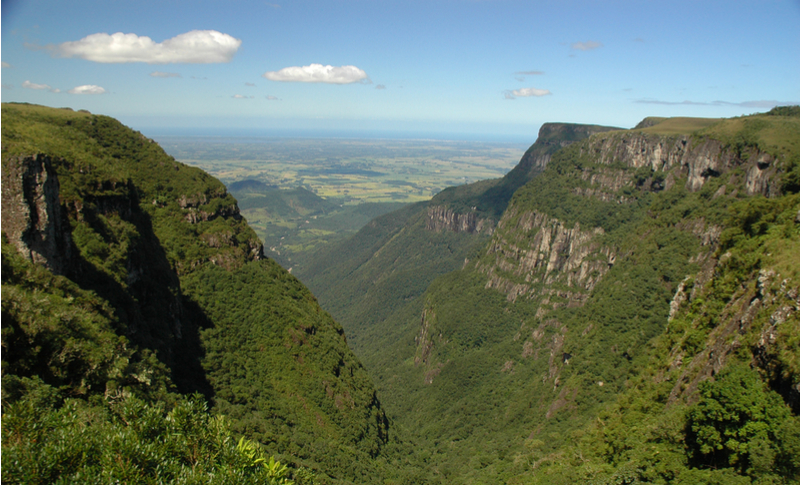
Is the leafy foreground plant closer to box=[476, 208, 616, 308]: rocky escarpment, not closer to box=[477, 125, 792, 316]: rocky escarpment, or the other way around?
box=[477, 125, 792, 316]: rocky escarpment

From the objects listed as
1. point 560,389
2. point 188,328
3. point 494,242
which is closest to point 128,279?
point 188,328

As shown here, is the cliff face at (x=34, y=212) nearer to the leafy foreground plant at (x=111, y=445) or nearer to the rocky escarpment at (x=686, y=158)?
the leafy foreground plant at (x=111, y=445)

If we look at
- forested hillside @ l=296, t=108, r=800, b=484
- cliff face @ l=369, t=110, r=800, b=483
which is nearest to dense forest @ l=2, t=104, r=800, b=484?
forested hillside @ l=296, t=108, r=800, b=484

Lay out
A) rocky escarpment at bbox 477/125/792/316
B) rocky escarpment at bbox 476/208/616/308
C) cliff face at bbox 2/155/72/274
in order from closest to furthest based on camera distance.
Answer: cliff face at bbox 2/155/72/274
rocky escarpment at bbox 477/125/792/316
rocky escarpment at bbox 476/208/616/308

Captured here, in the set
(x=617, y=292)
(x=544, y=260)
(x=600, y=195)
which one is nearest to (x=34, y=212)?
(x=617, y=292)

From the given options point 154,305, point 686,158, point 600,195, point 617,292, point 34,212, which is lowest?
point 617,292

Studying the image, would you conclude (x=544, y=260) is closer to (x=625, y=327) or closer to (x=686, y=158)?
(x=686, y=158)

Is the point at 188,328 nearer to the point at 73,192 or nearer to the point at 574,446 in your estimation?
the point at 73,192
